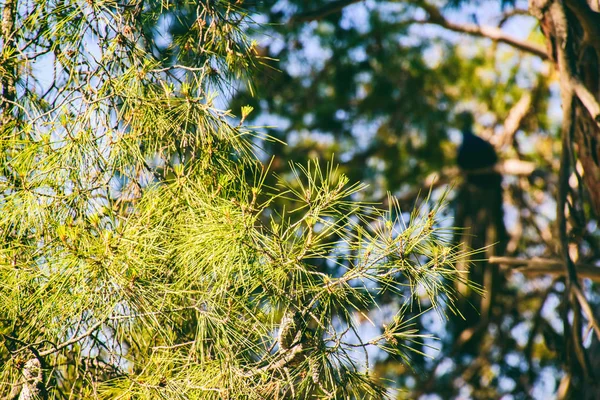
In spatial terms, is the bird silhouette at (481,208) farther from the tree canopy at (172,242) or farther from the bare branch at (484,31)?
the tree canopy at (172,242)

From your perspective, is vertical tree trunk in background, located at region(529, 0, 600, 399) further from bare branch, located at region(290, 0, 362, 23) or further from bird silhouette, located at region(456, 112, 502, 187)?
bird silhouette, located at region(456, 112, 502, 187)

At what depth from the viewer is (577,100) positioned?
8.00 ft

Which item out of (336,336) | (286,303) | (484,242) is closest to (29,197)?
(286,303)

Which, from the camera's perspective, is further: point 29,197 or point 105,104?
point 105,104

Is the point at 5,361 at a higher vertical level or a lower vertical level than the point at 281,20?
lower

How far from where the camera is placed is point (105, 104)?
1550mm

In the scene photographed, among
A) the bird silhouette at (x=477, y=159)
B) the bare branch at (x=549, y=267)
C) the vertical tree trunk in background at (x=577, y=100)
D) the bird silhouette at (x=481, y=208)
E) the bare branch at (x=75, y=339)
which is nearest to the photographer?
the bare branch at (x=75, y=339)

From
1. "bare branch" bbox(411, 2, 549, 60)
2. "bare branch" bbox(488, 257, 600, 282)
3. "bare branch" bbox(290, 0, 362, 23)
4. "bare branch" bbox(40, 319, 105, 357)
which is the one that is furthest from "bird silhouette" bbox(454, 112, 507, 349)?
"bare branch" bbox(40, 319, 105, 357)

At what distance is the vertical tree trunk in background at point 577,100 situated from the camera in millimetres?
2311

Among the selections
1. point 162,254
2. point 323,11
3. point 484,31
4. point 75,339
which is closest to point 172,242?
point 162,254

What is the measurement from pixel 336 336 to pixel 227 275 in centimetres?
25

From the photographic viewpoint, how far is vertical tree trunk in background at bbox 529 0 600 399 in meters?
2.31

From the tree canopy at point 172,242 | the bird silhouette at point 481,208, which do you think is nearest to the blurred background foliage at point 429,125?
the bird silhouette at point 481,208

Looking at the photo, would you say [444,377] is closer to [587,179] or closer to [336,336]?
[587,179]
